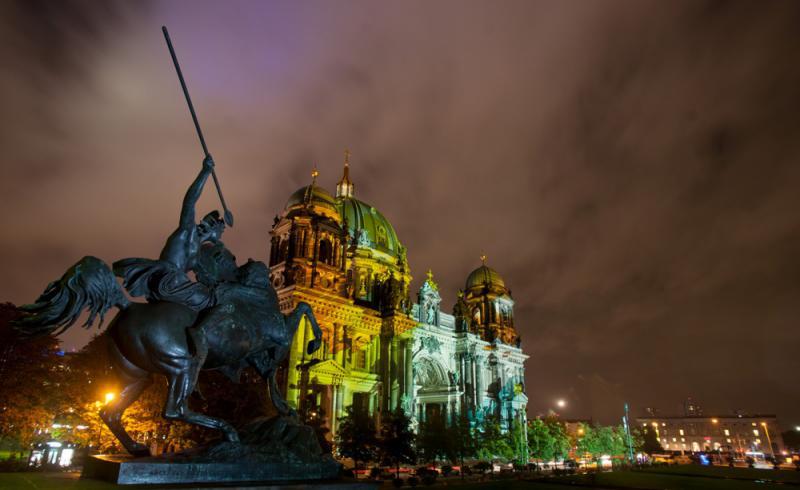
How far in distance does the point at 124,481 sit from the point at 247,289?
3.60m

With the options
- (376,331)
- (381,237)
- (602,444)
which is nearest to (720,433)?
(602,444)

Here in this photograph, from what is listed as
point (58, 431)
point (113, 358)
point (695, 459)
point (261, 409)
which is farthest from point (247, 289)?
point (695, 459)

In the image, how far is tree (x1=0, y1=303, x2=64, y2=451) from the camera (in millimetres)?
30391

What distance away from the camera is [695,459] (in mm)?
79750

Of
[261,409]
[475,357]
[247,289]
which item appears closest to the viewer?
[247,289]

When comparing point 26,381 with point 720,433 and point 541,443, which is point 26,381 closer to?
point 541,443

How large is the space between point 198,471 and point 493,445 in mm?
50102

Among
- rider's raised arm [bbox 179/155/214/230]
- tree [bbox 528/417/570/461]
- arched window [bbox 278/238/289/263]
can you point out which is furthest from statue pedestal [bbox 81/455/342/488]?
tree [bbox 528/417/570/461]

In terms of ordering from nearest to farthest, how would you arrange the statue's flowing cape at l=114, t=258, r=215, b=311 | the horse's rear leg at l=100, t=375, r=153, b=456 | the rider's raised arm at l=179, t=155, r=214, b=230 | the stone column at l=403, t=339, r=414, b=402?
the horse's rear leg at l=100, t=375, r=153, b=456 < the statue's flowing cape at l=114, t=258, r=215, b=311 < the rider's raised arm at l=179, t=155, r=214, b=230 < the stone column at l=403, t=339, r=414, b=402

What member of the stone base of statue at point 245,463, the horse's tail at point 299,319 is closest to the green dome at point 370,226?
the horse's tail at point 299,319

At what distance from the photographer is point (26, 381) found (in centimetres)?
3148

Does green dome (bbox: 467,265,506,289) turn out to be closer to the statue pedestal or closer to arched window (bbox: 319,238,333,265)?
arched window (bbox: 319,238,333,265)

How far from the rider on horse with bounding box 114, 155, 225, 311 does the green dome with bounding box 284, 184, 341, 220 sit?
45.2 metres

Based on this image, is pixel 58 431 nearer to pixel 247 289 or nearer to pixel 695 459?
pixel 247 289
